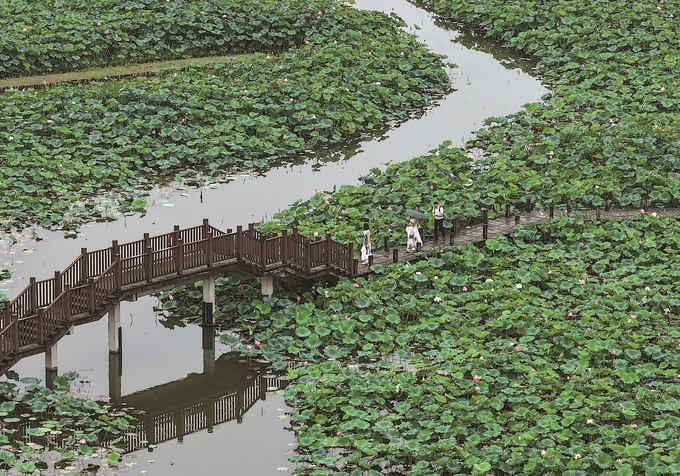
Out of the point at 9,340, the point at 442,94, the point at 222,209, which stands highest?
the point at 442,94

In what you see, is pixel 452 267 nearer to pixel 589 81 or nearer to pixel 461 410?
pixel 461 410

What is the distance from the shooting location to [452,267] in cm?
2966

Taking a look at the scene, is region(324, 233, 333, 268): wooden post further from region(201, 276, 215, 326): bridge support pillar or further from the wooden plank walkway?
region(201, 276, 215, 326): bridge support pillar

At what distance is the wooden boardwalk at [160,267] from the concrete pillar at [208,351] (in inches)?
56.2

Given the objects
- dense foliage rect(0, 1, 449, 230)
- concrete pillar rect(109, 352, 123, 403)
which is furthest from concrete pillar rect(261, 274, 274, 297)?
dense foliage rect(0, 1, 449, 230)

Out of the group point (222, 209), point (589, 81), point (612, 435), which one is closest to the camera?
point (612, 435)

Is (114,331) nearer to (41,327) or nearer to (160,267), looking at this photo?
(160,267)

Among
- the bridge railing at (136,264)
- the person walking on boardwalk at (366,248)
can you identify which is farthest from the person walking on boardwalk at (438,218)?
the bridge railing at (136,264)

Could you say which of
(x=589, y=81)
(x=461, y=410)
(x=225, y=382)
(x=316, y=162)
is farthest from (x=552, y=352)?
(x=589, y=81)

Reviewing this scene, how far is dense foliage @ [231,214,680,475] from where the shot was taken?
73.0 ft

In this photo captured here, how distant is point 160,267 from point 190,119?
13073mm

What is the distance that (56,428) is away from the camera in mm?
23203

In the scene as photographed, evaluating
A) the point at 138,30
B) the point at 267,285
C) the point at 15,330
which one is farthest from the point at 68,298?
the point at 138,30

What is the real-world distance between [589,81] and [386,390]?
70.8ft
